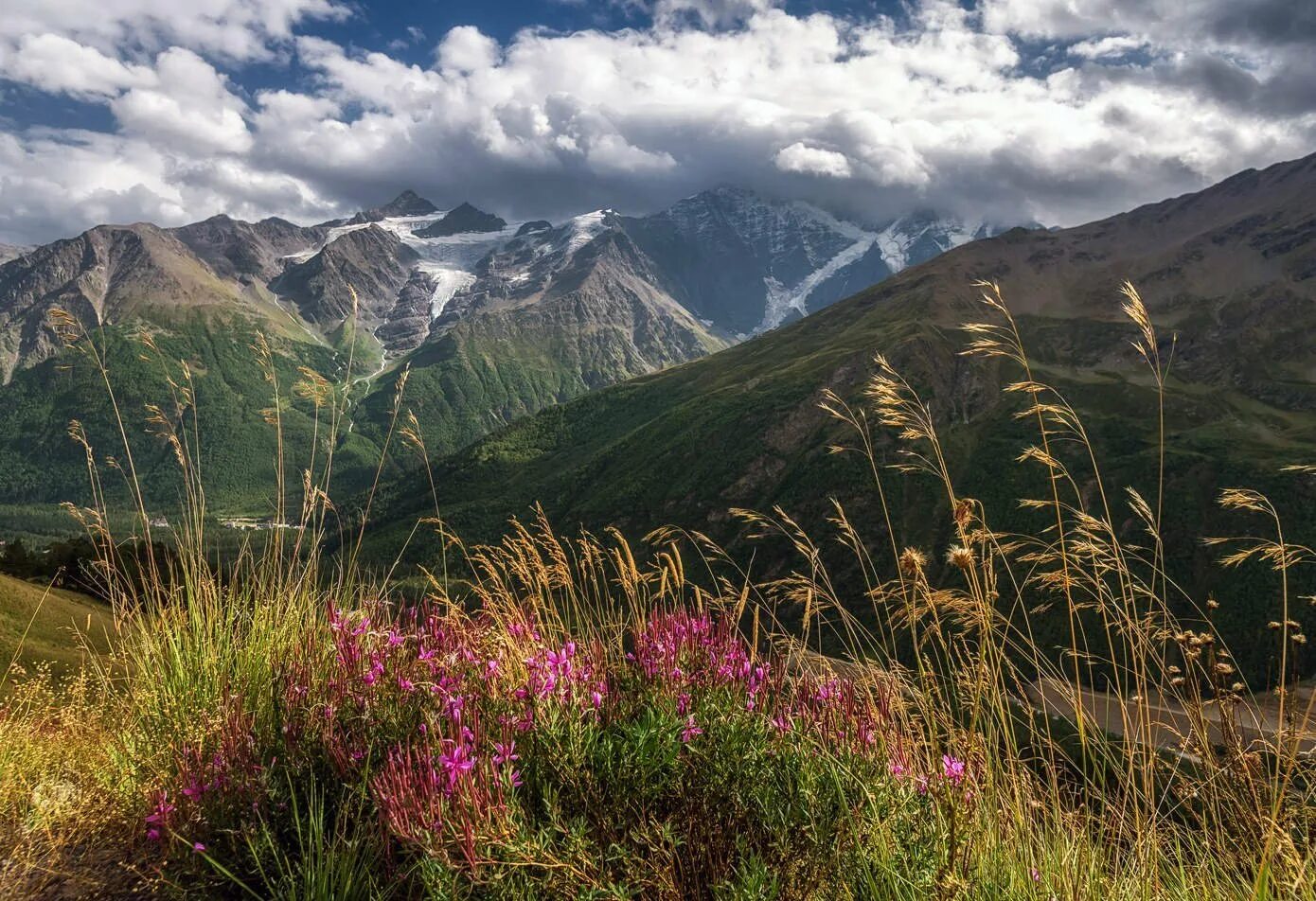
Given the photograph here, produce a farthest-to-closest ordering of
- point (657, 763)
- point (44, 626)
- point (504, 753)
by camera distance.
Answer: point (44, 626) → point (657, 763) → point (504, 753)

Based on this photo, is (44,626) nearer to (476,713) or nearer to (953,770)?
(476,713)

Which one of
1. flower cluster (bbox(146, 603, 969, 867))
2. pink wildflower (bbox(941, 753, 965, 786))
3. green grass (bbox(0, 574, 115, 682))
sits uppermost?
flower cluster (bbox(146, 603, 969, 867))

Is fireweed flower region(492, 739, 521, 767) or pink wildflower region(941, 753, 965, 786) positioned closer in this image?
fireweed flower region(492, 739, 521, 767)

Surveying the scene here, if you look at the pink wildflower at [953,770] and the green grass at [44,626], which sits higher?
the pink wildflower at [953,770]

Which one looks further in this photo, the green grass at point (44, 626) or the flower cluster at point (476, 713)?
the green grass at point (44, 626)

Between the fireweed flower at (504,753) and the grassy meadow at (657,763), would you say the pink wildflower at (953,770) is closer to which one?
the grassy meadow at (657,763)

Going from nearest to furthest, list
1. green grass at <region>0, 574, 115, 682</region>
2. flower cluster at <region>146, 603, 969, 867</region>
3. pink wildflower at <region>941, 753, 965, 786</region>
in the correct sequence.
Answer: flower cluster at <region>146, 603, 969, 867</region> → pink wildflower at <region>941, 753, 965, 786</region> → green grass at <region>0, 574, 115, 682</region>

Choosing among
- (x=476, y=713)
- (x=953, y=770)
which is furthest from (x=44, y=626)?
(x=953, y=770)

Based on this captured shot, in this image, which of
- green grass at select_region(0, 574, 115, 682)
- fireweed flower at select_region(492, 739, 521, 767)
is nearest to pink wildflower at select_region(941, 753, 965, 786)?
fireweed flower at select_region(492, 739, 521, 767)

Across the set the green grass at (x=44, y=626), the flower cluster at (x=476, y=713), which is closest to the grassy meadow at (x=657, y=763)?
the flower cluster at (x=476, y=713)

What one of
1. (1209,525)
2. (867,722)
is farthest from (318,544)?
(1209,525)

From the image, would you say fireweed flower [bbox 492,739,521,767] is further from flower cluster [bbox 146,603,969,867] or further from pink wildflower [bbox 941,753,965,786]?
pink wildflower [bbox 941,753,965,786]

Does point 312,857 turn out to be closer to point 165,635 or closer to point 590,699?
point 590,699

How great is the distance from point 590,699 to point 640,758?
522 mm
